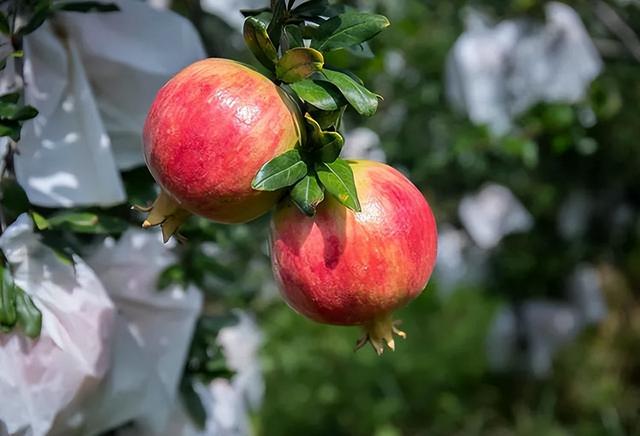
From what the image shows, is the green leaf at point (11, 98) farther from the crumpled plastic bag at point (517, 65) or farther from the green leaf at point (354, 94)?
the crumpled plastic bag at point (517, 65)

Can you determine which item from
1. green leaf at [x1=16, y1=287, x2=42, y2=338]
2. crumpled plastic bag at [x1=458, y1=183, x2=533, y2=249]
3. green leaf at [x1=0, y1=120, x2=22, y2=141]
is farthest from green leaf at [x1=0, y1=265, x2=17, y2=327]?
crumpled plastic bag at [x1=458, y1=183, x2=533, y2=249]

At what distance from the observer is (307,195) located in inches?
21.8

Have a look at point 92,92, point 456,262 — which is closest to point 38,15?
point 92,92

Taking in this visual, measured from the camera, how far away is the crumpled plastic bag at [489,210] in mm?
2643

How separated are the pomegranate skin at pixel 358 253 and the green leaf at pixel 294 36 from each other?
0.10m

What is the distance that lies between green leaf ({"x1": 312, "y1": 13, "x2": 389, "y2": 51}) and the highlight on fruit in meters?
0.03

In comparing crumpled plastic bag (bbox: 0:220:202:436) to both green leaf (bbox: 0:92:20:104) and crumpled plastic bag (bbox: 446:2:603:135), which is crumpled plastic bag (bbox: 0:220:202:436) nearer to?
green leaf (bbox: 0:92:20:104)

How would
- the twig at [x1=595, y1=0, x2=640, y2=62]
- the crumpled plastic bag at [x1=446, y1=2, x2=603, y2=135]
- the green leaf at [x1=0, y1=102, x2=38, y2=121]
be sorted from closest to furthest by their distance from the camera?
the green leaf at [x1=0, y1=102, x2=38, y2=121] → the twig at [x1=595, y1=0, x2=640, y2=62] → the crumpled plastic bag at [x1=446, y1=2, x2=603, y2=135]

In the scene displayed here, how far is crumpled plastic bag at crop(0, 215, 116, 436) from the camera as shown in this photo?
778 millimetres

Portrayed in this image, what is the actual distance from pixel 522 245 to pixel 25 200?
9.23ft

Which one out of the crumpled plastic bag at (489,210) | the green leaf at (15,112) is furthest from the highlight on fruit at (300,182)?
the crumpled plastic bag at (489,210)

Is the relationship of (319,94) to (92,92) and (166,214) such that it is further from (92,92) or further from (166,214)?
(92,92)

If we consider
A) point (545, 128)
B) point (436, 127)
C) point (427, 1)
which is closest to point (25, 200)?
point (427, 1)

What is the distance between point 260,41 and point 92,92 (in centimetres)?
36
